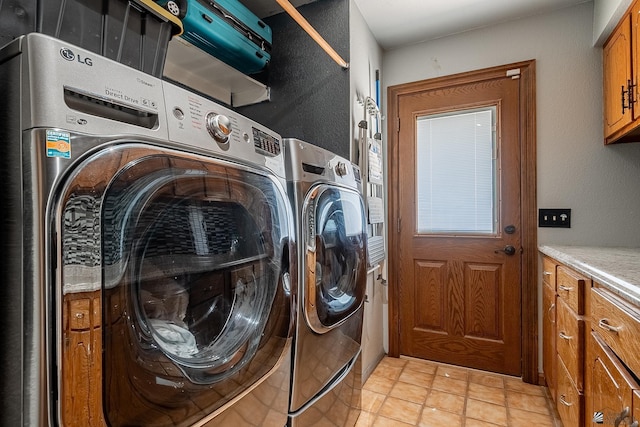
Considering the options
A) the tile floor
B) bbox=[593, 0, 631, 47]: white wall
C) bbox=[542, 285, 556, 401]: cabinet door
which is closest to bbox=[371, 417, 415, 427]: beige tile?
the tile floor

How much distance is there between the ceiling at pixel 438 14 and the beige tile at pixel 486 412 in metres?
2.40

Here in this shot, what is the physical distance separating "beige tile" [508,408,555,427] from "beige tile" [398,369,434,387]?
49 cm

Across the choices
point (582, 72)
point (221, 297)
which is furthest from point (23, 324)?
point (582, 72)

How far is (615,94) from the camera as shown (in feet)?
5.87

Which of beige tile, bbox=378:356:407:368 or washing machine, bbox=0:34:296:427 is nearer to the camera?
washing machine, bbox=0:34:296:427

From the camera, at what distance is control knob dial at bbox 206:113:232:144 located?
781 mm

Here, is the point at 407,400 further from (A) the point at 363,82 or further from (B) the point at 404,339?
(A) the point at 363,82

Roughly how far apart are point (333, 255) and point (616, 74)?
1.85 meters

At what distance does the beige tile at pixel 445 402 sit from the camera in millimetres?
1861

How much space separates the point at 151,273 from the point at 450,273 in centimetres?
216

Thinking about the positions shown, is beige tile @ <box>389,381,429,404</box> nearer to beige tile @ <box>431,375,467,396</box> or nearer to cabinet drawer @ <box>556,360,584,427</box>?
beige tile @ <box>431,375,467,396</box>

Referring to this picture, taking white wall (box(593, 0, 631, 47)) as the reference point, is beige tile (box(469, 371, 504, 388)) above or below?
below

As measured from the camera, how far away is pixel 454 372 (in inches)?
90.5

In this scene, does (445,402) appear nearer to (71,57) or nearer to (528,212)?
(528,212)
